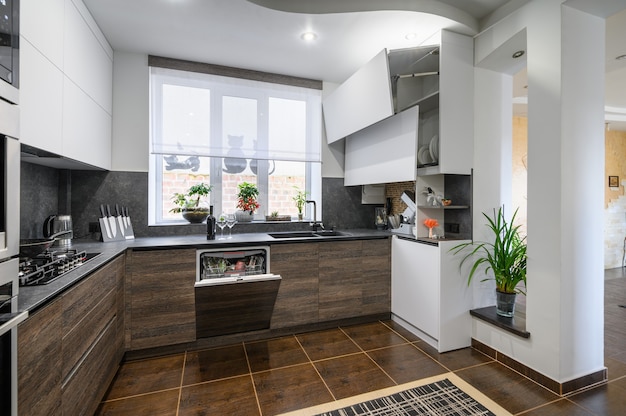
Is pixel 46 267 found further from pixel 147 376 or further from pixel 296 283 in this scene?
pixel 296 283

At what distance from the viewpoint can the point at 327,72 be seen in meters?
3.35

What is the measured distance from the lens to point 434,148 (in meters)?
2.75

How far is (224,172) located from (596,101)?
316cm

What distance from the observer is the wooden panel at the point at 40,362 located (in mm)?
975

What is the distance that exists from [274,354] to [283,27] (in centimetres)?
263

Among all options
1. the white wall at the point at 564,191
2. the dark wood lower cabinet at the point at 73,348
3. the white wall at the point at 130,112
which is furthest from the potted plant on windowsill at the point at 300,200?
the white wall at the point at 564,191

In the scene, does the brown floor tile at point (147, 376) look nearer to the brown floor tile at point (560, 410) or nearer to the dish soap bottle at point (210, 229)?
the dish soap bottle at point (210, 229)

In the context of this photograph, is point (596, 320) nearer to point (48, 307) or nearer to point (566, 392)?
point (566, 392)

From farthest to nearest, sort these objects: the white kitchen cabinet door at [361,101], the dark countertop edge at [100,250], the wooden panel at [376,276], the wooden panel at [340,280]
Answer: the wooden panel at [376,276] → the wooden panel at [340,280] → the white kitchen cabinet door at [361,101] → the dark countertop edge at [100,250]

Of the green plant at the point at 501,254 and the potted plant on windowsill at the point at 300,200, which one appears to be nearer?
the green plant at the point at 501,254

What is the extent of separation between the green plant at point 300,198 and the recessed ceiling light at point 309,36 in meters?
1.60

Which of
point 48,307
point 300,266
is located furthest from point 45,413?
point 300,266

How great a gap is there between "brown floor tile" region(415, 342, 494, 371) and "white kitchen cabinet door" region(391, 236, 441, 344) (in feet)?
0.36

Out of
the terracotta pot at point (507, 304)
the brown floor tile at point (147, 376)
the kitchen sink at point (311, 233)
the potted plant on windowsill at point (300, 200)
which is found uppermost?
the potted plant on windowsill at point (300, 200)
